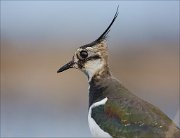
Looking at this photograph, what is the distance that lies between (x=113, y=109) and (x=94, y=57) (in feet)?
3.06

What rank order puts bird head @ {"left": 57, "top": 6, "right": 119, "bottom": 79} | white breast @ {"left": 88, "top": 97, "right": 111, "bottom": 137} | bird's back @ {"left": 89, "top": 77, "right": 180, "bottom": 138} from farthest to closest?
bird head @ {"left": 57, "top": 6, "right": 119, "bottom": 79} < white breast @ {"left": 88, "top": 97, "right": 111, "bottom": 137} < bird's back @ {"left": 89, "top": 77, "right": 180, "bottom": 138}

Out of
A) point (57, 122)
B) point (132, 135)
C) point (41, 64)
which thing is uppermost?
point (132, 135)

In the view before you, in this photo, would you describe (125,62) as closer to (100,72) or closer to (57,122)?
(57,122)

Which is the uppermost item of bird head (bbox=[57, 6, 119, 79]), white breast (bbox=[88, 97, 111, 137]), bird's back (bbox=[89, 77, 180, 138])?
bird head (bbox=[57, 6, 119, 79])

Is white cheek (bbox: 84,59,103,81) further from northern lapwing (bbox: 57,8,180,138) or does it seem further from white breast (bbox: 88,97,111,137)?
white breast (bbox: 88,97,111,137)

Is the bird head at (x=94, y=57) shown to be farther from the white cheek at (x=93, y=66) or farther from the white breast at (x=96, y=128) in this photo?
the white breast at (x=96, y=128)

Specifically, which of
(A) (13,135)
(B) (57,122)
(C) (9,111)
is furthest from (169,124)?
(C) (9,111)

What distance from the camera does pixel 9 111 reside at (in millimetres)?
16906

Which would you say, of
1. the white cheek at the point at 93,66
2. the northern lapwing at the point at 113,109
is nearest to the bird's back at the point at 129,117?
the northern lapwing at the point at 113,109

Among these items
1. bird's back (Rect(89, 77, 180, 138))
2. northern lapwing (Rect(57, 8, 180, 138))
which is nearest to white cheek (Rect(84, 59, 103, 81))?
northern lapwing (Rect(57, 8, 180, 138))

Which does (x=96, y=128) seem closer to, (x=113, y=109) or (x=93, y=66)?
(x=113, y=109)

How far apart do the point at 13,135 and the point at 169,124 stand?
3716 millimetres

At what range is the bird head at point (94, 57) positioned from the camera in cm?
1107

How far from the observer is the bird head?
11070mm
